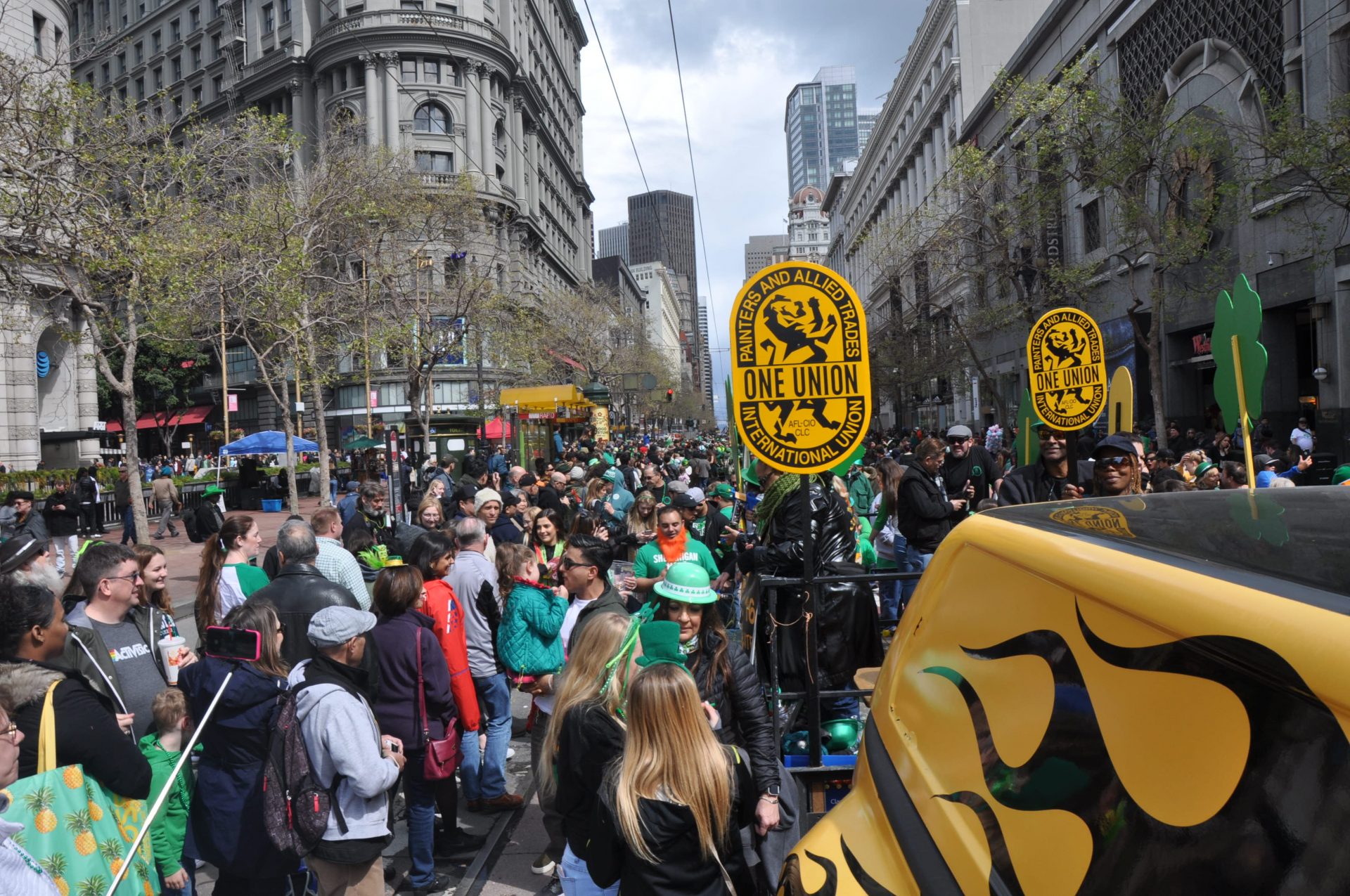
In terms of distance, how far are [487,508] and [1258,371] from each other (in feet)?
20.7

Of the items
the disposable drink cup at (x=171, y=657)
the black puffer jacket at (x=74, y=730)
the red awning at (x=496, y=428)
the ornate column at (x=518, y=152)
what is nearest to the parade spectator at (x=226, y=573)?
the disposable drink cup at (x=171, y=657)

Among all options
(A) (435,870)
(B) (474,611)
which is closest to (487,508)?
(B) (474,611)

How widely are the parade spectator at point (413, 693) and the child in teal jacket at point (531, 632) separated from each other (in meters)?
0.54

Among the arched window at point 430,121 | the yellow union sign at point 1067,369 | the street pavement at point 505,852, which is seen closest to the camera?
the street pavement at point 505,852

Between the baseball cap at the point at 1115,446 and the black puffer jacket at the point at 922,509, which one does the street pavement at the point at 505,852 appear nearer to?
the black puffer jacket at the point at 922,509

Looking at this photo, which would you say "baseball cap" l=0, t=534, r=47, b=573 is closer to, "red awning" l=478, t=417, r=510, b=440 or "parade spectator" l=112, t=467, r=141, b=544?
A: "parade spectator" l=112, t=467, r=141, b=544

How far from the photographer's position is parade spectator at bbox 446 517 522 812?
18.4ft

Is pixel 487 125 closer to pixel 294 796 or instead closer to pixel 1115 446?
pixel 1115 446

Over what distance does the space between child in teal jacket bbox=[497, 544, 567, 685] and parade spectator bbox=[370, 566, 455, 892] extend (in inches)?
21.2

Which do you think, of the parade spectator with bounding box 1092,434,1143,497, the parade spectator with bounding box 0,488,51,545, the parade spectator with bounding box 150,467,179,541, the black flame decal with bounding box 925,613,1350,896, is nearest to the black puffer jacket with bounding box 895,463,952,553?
the parade spectator with bounding box 1092,434,1143,497

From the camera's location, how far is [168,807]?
12.7 ft

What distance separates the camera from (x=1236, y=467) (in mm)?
8094

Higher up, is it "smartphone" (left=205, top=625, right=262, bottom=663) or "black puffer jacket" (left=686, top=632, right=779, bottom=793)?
Result: "smartphone" (left=205, top=625, right=262, bottom=663)

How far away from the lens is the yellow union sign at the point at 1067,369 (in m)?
7.70
